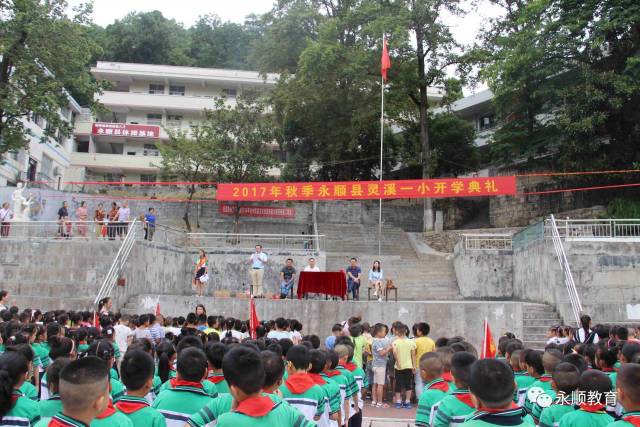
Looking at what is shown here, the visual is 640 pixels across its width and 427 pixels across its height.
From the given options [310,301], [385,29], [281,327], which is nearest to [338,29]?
[385,29]

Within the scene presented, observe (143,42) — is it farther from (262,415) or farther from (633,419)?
(633,419)

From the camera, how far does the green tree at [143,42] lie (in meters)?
48.5

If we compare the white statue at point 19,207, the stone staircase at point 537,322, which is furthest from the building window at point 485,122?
the white statue at point 19,207

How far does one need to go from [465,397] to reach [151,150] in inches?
1597

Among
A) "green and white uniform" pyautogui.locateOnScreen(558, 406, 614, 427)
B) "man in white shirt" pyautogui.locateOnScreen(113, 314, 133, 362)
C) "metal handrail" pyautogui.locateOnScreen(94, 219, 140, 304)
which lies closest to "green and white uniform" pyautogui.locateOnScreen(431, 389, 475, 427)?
"green and white uniform" pyautogui.locateOnScreen(558, 406, 614, 427)

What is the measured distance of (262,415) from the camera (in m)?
3.12

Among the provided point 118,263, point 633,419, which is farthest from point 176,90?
point 633,419

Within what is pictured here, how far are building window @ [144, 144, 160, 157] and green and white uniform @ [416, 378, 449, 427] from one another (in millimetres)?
39273

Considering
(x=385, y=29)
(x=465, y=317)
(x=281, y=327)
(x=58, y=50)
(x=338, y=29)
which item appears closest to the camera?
(x=281, y=327)

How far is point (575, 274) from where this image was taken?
50.6ft

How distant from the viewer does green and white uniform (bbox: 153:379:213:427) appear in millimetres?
4031

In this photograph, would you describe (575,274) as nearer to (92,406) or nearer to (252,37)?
(92,406)

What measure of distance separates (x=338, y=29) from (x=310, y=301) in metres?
18.9

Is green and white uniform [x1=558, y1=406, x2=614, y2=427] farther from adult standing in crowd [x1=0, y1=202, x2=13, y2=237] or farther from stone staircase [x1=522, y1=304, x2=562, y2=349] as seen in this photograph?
adult standing in crowd [x1=0, y1=202, x2=13, y2=237]
